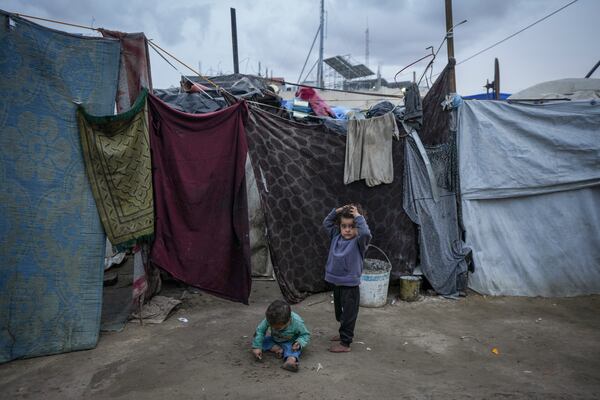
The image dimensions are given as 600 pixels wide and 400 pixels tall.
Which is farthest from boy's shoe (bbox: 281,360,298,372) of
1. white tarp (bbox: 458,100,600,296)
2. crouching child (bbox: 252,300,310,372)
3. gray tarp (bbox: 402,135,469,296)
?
white tarp (bbox: 458,100,600,296)

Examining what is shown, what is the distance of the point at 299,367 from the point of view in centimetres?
335

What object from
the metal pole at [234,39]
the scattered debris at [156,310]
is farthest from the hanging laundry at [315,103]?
the metal pole at [234,39]

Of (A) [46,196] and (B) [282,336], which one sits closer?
(B) [282,336]

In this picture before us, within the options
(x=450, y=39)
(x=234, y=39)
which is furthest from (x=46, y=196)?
(x=234, y=39)

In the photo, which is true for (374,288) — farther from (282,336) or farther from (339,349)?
(282,336)

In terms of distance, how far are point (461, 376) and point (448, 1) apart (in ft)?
16.5

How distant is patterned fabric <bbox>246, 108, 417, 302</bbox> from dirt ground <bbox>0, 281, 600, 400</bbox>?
0.72m

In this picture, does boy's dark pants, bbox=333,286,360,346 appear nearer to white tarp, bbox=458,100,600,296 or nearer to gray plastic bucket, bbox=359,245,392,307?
gray plastic bucket, bbox=359,245,392,307

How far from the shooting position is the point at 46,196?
3.63 m

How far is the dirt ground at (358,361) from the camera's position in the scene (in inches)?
117

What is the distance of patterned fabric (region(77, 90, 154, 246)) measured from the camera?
3.83 meters

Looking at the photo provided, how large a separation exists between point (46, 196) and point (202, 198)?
1507mm

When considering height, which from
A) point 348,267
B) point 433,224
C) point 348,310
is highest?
point 433,224

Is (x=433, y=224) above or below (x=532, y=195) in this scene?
below
